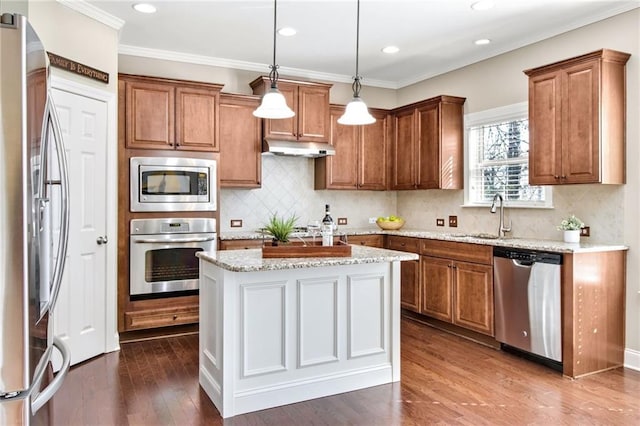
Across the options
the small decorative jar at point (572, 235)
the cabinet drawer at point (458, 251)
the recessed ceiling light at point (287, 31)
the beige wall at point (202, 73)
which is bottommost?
the cabinet drawer at point (458, 251)

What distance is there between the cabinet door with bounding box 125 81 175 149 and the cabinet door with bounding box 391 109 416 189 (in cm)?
265

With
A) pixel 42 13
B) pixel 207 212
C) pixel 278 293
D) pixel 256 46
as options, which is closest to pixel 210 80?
→ pixel 256 46

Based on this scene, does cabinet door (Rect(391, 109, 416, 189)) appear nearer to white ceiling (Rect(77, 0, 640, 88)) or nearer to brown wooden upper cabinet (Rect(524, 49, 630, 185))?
white ceiling (Rect(77, 0, 640, 88))

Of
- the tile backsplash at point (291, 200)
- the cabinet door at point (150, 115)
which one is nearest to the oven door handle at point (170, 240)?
the tile backsplash at point (291, 200)

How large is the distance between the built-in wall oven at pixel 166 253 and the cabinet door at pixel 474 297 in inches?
92.6

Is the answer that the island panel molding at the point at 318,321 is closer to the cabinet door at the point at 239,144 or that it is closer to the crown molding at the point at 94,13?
the cabinet door at the point at 239,144

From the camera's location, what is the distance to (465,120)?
519 centimetres

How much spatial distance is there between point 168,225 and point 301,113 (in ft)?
6.26

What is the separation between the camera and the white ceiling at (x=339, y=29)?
147 inches

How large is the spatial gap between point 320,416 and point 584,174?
2.61 metres

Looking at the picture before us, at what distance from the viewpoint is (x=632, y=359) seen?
3.61 meters

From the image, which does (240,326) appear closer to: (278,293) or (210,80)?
(278,293)

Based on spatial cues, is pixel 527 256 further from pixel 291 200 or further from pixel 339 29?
pixel 291 200

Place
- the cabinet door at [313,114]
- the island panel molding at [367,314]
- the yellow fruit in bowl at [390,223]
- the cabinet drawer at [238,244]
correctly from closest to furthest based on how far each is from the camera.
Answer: the island panel molding at [367,314] < the cabinet drawer at [238,244] < the cabinet door at [313,114] < the yellow fruit in bowl at [390,223]
